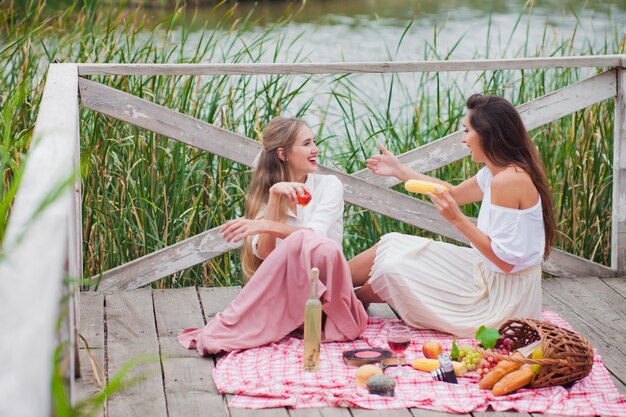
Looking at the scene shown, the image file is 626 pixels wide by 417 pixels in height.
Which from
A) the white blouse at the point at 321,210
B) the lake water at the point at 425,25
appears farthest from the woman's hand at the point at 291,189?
the lake water at the point at 425,25

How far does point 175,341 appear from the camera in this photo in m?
3.44

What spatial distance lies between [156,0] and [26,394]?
9.69 metres

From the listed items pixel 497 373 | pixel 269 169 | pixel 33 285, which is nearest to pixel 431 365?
pixel 497 373

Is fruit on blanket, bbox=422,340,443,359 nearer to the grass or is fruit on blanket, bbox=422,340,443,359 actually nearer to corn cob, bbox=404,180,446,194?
corn cob, bbox=404,180,446,194

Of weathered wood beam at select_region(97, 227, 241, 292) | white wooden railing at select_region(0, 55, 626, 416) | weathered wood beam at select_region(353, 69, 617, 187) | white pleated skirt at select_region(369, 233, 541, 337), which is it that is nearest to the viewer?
white pleated skirt at select_region(369, 233, 541, 337)

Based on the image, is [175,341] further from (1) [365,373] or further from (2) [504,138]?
(2) [504,138]

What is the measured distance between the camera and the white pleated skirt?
342 cm

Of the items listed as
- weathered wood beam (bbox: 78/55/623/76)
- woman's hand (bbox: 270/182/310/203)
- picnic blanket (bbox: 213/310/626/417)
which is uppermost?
weathered wood beam (bbox: 78/55/623/76)

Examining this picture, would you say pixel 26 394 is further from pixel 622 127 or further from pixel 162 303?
pixel 622 127

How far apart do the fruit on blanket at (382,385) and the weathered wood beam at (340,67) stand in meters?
1.50

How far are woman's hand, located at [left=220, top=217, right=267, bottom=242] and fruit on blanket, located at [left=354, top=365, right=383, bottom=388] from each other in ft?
2.12

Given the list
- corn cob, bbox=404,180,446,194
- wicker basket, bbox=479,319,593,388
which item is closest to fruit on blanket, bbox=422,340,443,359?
wicker basket, bbox=479,319,593,388

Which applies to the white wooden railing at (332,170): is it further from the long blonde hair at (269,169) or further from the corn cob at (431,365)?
the corn cob at (431,365)

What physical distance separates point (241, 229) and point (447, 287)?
0.81 meters
